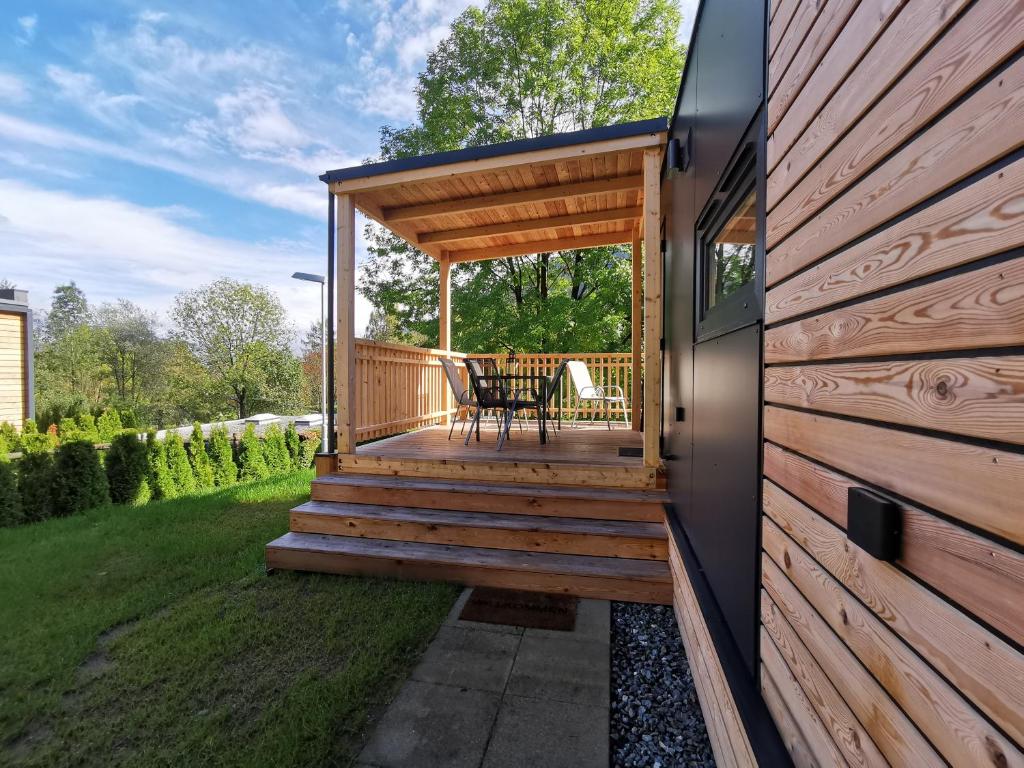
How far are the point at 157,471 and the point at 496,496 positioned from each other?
4.78 m

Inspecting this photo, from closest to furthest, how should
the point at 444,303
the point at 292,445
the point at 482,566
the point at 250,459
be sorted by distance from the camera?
the point at 482,566 < the point at 444,303 < the point at 250,459 < the point at 292,445

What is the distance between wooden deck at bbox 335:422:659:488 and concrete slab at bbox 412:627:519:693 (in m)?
1.27

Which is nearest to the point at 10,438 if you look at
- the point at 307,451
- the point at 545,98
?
the point at 307,451

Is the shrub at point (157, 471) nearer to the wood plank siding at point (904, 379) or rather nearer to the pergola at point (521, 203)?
the pergola at point (521, 203)

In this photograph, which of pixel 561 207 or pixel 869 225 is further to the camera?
pixel 561 207

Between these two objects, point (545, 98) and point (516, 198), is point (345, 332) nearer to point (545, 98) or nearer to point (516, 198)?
point (516, 198)

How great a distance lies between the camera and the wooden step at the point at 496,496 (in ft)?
10.00

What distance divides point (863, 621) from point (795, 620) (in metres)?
0.33

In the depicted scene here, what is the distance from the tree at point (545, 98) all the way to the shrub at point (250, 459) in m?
4.39

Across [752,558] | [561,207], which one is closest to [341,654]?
[752,558]

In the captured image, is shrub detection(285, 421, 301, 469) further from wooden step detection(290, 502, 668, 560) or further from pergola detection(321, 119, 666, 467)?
wooden step detection(290, 502, 668, 560)

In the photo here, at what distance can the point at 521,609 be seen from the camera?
2.58 m

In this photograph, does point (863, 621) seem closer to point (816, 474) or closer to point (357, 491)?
point (816, 474)

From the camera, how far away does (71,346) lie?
20.3m
